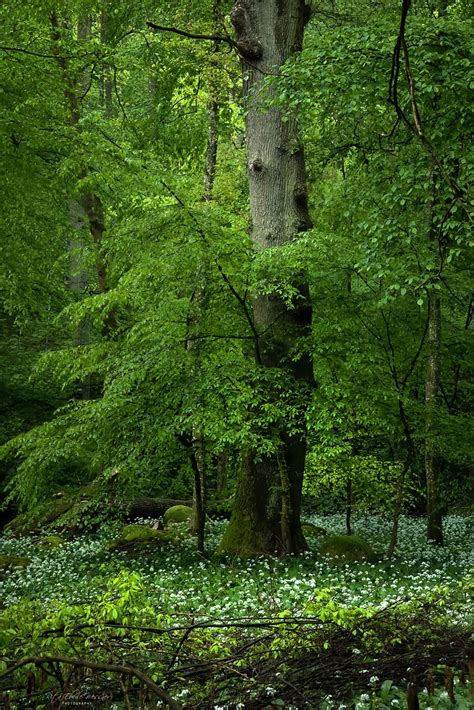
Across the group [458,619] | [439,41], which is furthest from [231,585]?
[439,41]

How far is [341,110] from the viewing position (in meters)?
8.55

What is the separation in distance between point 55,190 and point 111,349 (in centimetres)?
455

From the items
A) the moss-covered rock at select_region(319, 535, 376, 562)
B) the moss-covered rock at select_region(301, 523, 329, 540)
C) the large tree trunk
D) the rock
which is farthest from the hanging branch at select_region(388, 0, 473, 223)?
the rock

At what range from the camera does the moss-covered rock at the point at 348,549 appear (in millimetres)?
10591

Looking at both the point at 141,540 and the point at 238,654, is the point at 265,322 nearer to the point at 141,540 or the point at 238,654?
the point at 141,540

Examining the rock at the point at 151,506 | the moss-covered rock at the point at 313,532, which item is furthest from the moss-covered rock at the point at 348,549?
the rock at the point at 151,506

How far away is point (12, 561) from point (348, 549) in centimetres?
576

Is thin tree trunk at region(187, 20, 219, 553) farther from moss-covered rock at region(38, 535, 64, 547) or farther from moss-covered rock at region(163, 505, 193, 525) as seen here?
moss-covered rock at region(163, 505, 193, 525)

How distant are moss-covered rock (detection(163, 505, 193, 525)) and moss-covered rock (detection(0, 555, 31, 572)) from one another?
4.26 metres

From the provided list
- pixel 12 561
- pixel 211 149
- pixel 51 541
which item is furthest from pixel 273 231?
pixel 51 541

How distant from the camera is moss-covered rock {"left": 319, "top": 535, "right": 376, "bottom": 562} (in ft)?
34.7

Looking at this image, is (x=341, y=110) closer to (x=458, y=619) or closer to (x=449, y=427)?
(x=449, y=427)

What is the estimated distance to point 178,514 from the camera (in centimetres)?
1630

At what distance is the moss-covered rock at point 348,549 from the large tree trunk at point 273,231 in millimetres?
467
